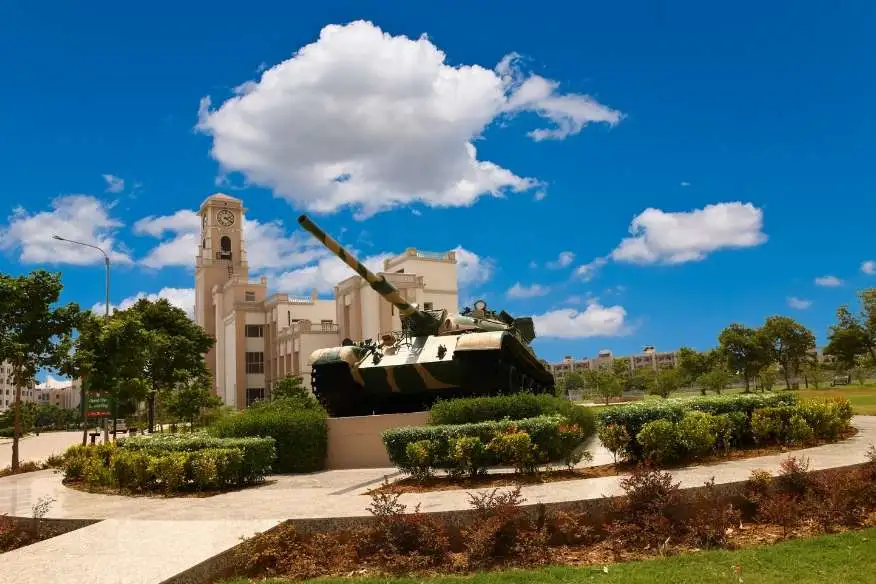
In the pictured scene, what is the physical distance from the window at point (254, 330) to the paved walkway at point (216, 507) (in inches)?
2199

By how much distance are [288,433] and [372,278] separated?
3.96 metres

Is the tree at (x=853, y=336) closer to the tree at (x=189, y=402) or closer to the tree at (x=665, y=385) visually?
the tree at (x=665, y=385)

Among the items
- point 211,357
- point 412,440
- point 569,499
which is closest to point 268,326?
point 211,357

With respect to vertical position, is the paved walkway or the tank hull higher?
the tank hull

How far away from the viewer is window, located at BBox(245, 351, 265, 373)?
2749 inches

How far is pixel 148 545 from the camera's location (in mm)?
7402

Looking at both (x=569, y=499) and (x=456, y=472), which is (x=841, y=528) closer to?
(x=569, y=499)

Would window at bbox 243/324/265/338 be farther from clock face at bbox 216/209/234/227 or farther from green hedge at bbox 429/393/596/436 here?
green hedge at bbox 429/393/596/436

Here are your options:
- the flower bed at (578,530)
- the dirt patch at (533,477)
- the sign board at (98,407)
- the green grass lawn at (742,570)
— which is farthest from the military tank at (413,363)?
the sign board at (98,407)

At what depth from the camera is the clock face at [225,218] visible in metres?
75.1

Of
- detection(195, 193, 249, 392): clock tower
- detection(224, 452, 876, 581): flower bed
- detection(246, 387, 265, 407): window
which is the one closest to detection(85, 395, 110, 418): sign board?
detection(224, 452, 876, 581): flower bed

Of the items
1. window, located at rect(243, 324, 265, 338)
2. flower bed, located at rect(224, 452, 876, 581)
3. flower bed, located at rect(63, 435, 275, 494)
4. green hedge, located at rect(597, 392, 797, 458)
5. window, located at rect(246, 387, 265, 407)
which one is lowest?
flower bed, located at rect(224, 452, 876, 581)

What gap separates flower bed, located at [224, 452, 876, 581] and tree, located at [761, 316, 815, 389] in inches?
2186

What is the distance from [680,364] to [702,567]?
70.8 meters
